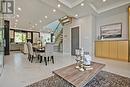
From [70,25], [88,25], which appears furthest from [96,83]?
[70,25]

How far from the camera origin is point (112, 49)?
6980 mm

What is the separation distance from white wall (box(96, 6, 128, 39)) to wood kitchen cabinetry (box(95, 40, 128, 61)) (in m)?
0.70

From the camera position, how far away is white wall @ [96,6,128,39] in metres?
6.80

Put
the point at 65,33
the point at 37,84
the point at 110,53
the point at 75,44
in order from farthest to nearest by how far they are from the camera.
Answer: the point at 65,33, the point at 75,44, the point at 110,53, the point at 37,84

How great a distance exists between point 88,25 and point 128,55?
328 cm

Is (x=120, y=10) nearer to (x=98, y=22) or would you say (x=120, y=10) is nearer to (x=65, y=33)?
(x=98, y=22)

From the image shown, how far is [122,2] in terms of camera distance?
19.6 ft

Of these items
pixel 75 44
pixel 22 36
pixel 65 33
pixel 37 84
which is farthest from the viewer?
pixel 22 36

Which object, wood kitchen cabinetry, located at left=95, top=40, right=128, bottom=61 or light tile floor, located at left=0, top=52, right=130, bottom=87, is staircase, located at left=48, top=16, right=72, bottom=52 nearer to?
wood kitchen cabinetry, located at left=95, top=40, right=128, bottom=61

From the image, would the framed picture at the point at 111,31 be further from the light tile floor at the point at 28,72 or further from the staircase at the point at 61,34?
the staircase at the point at 61,34

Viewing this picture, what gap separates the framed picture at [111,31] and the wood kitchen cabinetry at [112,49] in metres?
0.58

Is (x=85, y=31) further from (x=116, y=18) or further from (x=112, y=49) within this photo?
(x=112, y=49)

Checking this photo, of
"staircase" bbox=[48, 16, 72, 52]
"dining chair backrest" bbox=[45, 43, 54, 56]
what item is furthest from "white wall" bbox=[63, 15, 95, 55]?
"dining chair backrest" bbox=[45, 43, 54, 56]

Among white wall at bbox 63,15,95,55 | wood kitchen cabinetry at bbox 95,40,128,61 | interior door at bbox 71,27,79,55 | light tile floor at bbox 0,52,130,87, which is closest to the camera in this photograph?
light tile floor at bbox 0,52,130,87
